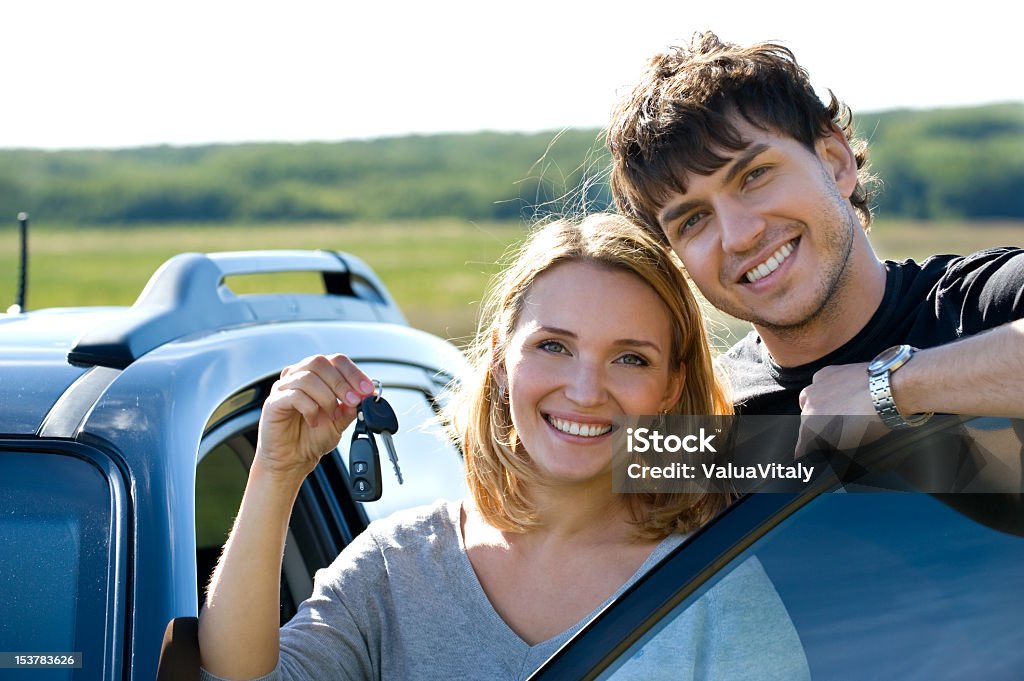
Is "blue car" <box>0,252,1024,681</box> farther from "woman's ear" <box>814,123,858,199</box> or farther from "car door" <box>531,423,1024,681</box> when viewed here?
"woman's ear" <box>814,123,858,199</box>

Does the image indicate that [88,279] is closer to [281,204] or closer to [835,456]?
[281,204]

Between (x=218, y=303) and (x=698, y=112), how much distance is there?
115 cm

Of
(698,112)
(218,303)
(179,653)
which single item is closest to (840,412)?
(698,112)

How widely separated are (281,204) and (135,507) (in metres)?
64.9

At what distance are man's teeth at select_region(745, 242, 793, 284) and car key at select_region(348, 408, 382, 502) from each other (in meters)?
0.84

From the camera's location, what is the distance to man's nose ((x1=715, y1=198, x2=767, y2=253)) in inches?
95.0

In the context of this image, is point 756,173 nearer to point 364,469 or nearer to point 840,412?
point 840,412

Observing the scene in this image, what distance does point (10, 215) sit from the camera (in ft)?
194

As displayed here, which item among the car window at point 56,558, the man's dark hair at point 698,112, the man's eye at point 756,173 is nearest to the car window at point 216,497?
the car window at point 56,558

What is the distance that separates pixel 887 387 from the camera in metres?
1.74

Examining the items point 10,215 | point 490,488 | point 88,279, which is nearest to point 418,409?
point 490,488

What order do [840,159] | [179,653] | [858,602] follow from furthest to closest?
[840,159] → [179,653] → [858,602]

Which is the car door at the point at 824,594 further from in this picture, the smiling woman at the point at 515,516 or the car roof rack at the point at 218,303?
the car roof rack at the point at 218,303

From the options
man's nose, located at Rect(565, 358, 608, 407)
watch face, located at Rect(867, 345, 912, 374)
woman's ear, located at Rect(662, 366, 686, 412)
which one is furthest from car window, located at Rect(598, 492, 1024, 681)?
woman's ear, located at Rect(662, 366, 686, 412)
